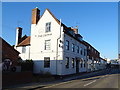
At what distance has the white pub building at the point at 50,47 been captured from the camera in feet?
75.1

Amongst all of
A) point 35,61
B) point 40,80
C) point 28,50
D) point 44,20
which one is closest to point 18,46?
point 28,50

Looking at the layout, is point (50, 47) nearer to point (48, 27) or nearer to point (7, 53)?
point (48, 27)

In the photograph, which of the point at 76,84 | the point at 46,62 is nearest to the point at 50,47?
the point at 46,62

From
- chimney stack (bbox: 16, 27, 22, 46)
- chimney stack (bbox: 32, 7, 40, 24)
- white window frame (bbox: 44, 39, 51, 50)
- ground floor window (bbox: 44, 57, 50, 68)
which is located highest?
chimney stack (bbox: 32, 7, 40, 24)

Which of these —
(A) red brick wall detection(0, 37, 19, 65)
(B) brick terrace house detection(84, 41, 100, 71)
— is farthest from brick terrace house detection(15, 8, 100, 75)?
(B) brick terrace house detection(84, 41, 100, 71)

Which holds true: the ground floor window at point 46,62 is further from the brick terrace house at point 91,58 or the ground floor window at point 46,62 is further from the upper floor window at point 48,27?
the brick terrace house at point 91,58

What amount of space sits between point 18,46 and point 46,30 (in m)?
8.90

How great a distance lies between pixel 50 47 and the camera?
78.7ft

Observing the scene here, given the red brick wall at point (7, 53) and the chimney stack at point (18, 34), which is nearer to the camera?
the red brick wall at point (7, 53)

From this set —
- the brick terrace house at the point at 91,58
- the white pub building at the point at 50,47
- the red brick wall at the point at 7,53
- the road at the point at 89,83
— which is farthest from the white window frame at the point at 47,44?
the brick terrace house at the point at 91,58

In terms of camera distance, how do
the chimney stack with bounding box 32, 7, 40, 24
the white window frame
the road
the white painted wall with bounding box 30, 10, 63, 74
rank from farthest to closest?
1. the chimney stack with bounding box 32, 7, 40, 24
2. the white window frame
3. the white painted wall with bounding box 30, 10, 63, 74
4. the road

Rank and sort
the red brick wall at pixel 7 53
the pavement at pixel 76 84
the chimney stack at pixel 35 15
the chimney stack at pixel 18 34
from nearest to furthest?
the pavement at pixel 76 84 < the red brick wall at pixel 7 53 < the chimney stack at pixel 35 15 < the chimney stack at pixel 18 34

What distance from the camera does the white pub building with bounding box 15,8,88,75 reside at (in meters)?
22.9

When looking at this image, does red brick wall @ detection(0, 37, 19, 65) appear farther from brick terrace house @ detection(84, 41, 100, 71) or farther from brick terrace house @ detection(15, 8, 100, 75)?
brick terrace house @ detection(84, 41, 100, 71)
